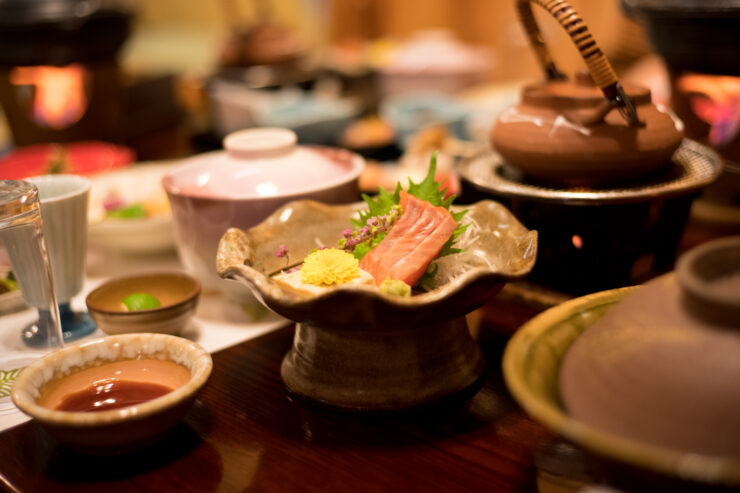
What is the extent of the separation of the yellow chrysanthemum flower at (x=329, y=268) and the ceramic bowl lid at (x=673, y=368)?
0.48 meters

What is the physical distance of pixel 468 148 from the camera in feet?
8.07

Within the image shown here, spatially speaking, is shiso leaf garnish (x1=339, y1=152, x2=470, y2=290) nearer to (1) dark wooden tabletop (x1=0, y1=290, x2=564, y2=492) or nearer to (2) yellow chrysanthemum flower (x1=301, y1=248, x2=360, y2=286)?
(2) yellow chrysanthemum flower (x1=301, y1=248, x2=360, y2=286)

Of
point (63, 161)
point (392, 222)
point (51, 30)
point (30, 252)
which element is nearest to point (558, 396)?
point (392, 222)

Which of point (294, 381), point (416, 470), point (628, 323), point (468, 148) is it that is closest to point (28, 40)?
point (468, 148)

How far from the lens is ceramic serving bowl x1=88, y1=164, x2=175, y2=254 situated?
1.82 metres

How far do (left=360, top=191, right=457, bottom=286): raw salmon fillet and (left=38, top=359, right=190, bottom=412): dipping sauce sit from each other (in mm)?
381

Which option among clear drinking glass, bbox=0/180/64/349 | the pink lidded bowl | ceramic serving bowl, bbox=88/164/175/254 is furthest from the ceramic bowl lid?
ceramic serving bowl, bbox=88/164/175/254

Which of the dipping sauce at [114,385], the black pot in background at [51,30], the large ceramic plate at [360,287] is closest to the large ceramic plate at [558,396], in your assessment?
the large ceramic plate at [360,287]

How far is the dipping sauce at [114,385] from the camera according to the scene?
3.67 feet

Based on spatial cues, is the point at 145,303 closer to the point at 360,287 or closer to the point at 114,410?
the point at 114,410

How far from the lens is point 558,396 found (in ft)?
2.90

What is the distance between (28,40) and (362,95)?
5.49 feet

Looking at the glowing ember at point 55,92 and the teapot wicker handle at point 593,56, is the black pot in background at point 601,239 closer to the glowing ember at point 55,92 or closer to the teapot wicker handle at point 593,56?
the teapot wicker handle at point 593,56

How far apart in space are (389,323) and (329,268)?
21 cm
